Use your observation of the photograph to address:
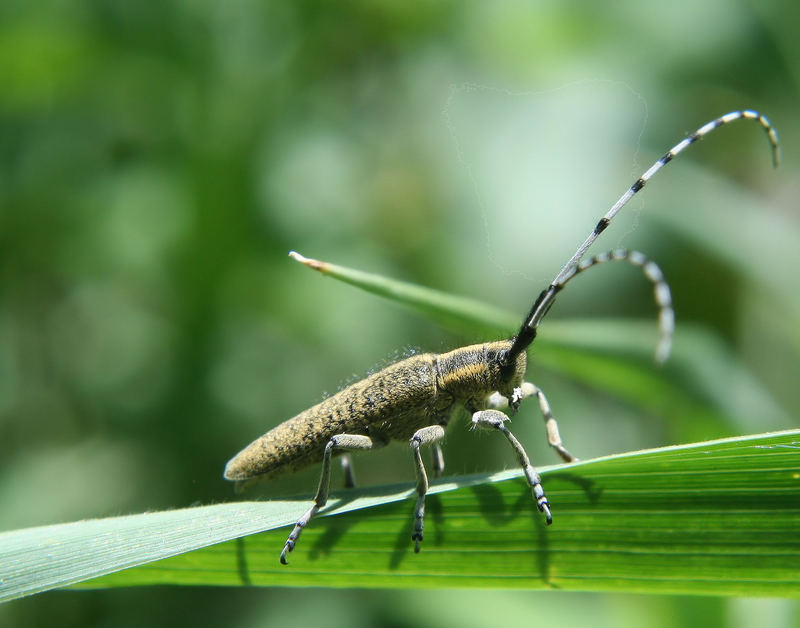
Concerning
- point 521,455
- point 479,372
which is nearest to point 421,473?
point 521,455

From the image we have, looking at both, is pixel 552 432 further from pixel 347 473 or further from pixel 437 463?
pixel 347 473

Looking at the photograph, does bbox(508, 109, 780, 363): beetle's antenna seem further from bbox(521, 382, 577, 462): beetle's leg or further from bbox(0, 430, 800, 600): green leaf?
bbox(0, 430, 800, 600): green leaf

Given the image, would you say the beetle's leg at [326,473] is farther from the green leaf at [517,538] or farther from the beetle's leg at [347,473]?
the beetle's leg at [347,473]

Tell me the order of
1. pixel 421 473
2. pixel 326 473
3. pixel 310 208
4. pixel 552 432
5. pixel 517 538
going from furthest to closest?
pixel 310 208
pixel 552 432
pixel 326 473
pixel 421 473
pixel 517 538

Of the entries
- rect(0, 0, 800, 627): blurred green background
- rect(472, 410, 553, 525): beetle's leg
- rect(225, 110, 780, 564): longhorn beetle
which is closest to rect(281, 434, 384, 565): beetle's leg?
rect(225, 110, 780, 564): longhorn beetle

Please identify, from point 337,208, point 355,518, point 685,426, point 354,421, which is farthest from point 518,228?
point 355,518

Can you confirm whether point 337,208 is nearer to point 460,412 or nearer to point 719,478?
point 460,412
